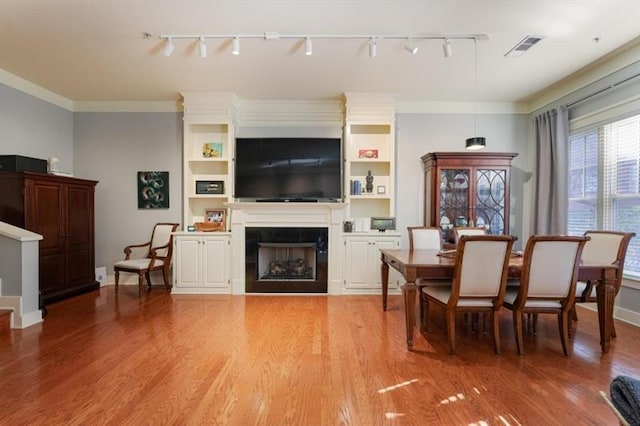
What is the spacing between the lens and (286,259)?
181 inches

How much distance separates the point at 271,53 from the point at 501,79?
2.80m

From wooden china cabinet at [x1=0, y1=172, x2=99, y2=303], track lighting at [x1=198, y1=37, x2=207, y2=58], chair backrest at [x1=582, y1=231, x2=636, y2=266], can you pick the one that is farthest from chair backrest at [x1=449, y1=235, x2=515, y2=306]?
wooden china cabinet at [x1=0, y1=172, x2=99, y2=303]

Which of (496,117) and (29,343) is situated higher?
(496,117)

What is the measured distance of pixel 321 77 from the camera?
3.96m

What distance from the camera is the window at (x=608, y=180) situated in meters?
3.35

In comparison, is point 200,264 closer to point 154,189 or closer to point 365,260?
point 154,189

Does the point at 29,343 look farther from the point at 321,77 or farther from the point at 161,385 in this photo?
the point at 321,77

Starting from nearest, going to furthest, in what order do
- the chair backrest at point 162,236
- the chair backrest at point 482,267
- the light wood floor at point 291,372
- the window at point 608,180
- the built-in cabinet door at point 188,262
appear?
the light wood floor at point 291,372
the chair backrest at point 482,267
the window at point 608,180
the built-in cabinet door at point 188,262
the chair backrest at point 162,236

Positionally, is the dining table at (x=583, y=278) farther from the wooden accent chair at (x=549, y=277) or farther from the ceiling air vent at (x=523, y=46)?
the ceiling air vent at (x=523, y=46)

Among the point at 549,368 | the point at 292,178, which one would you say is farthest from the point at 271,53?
the point at 549,368

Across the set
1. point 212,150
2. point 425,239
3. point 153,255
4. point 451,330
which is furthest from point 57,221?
point 451,330

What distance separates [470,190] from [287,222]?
2532mm

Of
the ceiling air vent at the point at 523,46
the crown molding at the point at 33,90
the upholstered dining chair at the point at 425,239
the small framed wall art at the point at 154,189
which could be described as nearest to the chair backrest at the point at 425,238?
the upholstered dining chair at the point at 425,239

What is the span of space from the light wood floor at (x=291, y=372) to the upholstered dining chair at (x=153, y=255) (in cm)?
88
